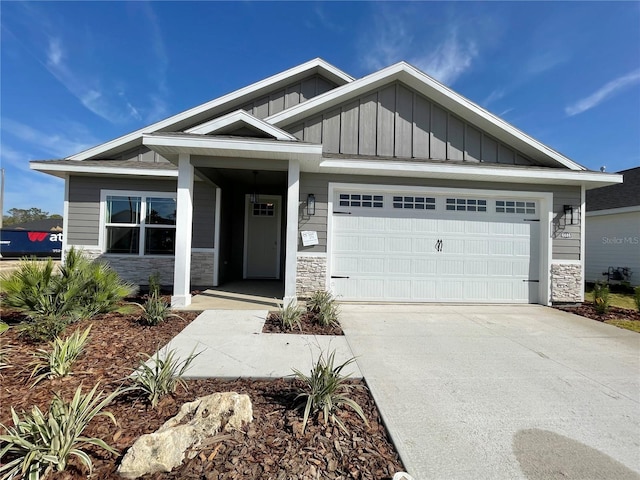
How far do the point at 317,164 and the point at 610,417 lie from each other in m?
5.53

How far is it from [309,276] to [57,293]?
432cm

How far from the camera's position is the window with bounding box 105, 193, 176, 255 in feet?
26.1

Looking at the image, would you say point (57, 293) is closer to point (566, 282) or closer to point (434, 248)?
point (434, 248)

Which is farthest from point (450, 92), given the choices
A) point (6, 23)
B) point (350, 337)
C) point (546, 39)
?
point (6, 23)

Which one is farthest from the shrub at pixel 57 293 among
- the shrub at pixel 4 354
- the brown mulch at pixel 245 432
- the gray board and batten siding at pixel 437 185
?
the gray board and batten siding at pixel 437 185

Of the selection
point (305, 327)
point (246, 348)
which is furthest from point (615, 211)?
point (246, 348)

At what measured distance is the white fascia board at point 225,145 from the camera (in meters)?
5.46

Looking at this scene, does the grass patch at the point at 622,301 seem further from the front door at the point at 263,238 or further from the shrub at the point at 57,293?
the shrub at the point at 57,293

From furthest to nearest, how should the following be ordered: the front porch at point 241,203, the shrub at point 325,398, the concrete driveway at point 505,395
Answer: the front porch at point 241,203, the shrub at point 325,398, the concrete driveway at point 505,395

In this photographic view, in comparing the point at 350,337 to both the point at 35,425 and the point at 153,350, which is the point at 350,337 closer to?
the point at 153,350

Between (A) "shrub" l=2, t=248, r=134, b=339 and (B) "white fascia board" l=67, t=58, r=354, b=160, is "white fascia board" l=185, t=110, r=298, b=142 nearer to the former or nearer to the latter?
(A) "shrub" l=2, t=248, r=134, b=339

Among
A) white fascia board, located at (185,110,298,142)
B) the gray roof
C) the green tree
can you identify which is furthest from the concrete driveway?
the green tree

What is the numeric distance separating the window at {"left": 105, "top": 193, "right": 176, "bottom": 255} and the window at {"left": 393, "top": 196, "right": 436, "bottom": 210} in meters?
5.85

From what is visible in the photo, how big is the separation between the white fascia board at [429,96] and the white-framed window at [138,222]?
394 centimetres
